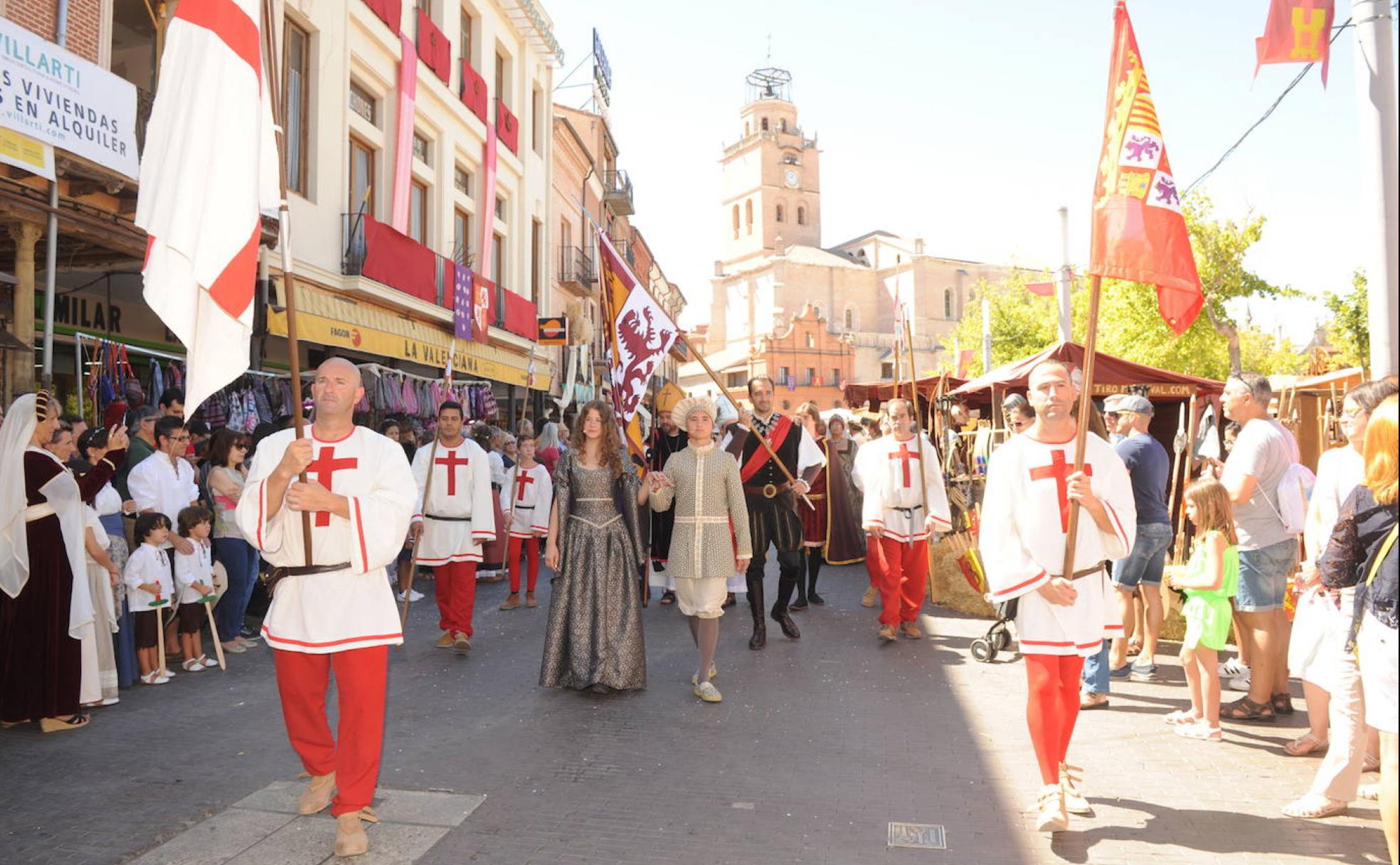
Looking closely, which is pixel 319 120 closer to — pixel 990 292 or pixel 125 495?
pixel 125 495

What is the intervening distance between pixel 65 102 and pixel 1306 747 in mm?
10340

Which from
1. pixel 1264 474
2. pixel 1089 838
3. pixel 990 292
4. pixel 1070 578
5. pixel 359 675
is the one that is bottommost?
pixel 1089 838

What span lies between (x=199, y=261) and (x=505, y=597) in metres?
7.52

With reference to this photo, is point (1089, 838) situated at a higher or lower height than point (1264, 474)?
lower

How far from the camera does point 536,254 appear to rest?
27.1 metres

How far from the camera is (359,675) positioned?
4.22 meters

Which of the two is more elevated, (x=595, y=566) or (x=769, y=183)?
(x=769, y=183)

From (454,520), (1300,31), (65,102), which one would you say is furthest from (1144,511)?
(65,102)

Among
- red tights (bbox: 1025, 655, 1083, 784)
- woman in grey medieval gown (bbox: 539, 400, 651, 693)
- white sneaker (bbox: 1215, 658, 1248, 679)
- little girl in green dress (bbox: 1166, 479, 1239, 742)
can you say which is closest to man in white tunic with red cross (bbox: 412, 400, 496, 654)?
woman in grey medieval gown (bbox: 539, 400, 651, 693)

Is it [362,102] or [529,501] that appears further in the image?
[362,102]

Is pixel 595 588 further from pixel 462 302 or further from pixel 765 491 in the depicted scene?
pixel 462 302

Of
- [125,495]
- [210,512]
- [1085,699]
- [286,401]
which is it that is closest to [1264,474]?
[1085,699]

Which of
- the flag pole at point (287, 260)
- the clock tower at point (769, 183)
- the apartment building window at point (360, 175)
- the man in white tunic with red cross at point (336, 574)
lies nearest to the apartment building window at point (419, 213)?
the apartment building window at point (360, 175)

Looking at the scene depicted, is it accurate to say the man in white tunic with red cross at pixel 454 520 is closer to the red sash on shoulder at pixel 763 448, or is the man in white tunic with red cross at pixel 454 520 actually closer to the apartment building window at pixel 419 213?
the red sash on shoulder at pixel 763 448
